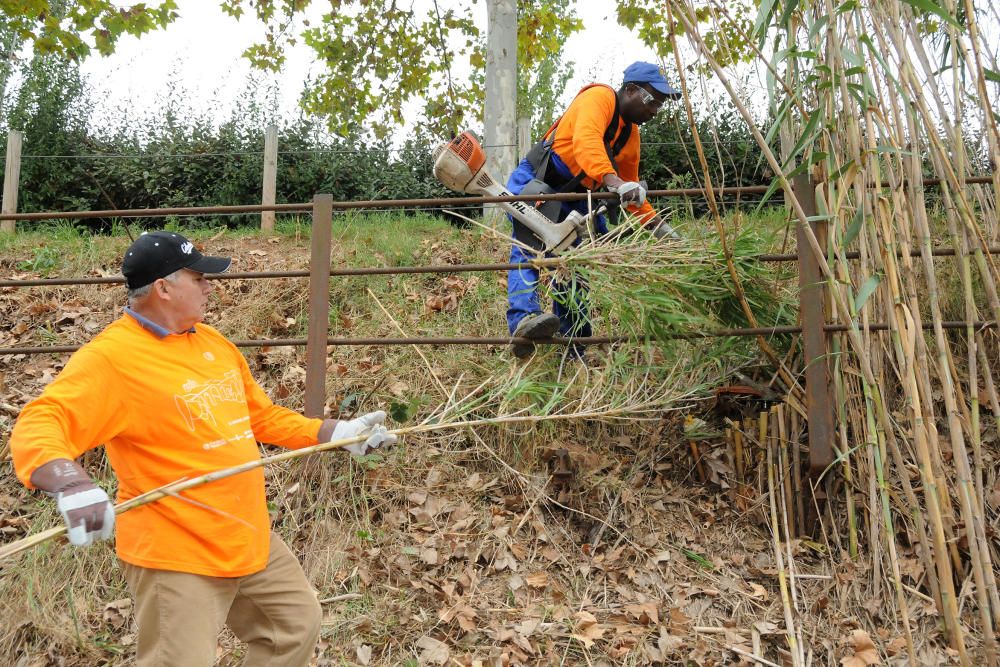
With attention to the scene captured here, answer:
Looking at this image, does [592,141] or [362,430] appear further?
[592,141]

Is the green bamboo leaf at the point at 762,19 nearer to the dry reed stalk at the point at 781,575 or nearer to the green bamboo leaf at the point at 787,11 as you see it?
the green bamboo leaf at the point at 787,11

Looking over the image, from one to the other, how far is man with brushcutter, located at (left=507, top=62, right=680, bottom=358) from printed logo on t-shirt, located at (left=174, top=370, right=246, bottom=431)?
1.81m

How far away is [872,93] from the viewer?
2.99 m

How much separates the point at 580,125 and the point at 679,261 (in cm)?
108

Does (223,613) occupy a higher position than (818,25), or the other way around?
(818,25)

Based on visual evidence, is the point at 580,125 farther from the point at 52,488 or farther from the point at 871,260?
the point at 52,488

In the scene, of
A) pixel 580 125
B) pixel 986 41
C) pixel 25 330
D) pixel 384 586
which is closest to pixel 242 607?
pixel 384 586

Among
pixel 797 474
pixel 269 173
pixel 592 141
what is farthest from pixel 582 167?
pixel 269 173

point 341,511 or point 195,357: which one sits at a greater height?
point 195,357

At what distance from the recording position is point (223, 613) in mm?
2520

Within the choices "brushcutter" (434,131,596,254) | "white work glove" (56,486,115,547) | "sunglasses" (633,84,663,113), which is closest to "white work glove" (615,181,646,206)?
"brushcutter" (434,131,596,254)

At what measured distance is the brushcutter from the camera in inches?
173

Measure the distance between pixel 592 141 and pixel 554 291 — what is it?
0.97 m

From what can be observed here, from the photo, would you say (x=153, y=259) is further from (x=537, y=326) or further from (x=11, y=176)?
(x=11, y=176)
